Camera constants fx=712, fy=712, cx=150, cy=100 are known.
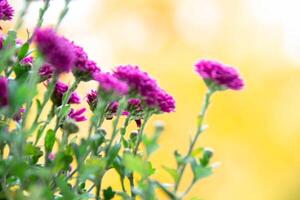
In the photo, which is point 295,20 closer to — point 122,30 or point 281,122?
point 281,122

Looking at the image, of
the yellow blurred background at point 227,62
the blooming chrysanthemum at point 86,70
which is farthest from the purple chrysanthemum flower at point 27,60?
the yellow blurred background at point 227,62

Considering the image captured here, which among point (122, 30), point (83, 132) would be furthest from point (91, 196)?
point (122, 30)

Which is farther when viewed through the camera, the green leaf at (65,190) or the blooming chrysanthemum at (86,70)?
the blooming chrysanthemum at (86,70)

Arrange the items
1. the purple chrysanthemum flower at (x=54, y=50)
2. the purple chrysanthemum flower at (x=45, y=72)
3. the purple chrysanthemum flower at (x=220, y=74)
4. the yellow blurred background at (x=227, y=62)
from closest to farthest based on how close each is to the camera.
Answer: the purple chrysanthemum flower at (x=54, y=50) < the purple chrysanthemum flower at (x=220, y=74) < the purple chrysanthemum flower at (x=45, y=72) < the yellow blurred background at (x=227, y=62)

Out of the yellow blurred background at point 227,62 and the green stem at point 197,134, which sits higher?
the yellow blurred background at point 227,62

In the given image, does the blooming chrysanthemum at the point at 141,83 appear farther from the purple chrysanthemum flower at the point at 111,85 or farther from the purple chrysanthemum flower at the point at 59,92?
the purple chrysanthemum flower at the point at 59,92

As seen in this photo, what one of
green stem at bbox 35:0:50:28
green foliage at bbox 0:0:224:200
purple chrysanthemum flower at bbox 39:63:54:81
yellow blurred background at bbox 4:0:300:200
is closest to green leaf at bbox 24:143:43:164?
green foliage at bbox 0:0:224:200

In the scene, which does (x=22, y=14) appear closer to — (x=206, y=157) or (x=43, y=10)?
(x=43, y=10)
